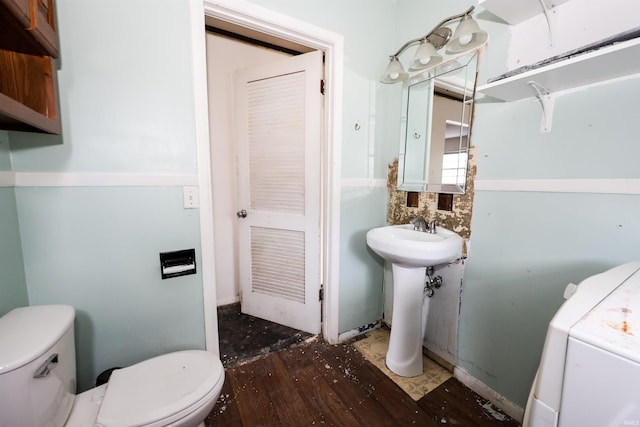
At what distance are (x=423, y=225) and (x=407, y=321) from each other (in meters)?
0.55

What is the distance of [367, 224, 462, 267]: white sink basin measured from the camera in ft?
3.79

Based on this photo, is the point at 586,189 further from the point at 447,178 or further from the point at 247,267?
the point at 247,267

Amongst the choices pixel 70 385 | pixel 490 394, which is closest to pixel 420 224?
pixel 490 394

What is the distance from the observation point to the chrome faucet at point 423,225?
1.43 metres

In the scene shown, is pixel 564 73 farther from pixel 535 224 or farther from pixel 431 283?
pixel 431 283

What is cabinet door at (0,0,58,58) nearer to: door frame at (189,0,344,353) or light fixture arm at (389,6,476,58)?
door frame at (189,0,344,353)

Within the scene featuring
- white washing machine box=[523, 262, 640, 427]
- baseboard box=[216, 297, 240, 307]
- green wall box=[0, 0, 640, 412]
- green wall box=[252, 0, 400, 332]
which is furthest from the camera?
baseboard box=[216, 297, 240, 307]

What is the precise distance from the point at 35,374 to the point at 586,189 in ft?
6.04

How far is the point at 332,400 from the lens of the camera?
1.30m

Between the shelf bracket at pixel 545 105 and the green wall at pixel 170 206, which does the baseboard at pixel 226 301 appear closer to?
the green wall at pixel 170 206

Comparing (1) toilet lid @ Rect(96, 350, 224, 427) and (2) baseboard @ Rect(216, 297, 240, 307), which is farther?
(2) baseboard @ Rect(216, 297, 240, 307)

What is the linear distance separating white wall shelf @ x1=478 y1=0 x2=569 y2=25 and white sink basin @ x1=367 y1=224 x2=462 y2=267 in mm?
963

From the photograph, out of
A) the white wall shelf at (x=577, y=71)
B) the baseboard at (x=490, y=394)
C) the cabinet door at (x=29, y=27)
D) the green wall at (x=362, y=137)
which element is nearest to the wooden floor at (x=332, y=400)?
the baseboard at (x=490, y=394)

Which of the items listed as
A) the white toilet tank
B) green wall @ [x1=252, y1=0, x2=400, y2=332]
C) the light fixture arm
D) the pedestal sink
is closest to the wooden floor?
the pedestal sink
